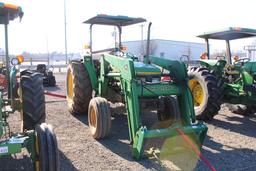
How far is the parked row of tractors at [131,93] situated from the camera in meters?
4.92

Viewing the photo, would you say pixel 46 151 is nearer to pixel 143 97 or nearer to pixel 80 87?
pixel 143 97

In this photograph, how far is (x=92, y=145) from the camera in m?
6.19

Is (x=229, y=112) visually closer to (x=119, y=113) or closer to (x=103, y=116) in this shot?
(x=119, y=113)

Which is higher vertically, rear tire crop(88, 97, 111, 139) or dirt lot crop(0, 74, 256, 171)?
rear tire crop(88, 97, 111, 139)

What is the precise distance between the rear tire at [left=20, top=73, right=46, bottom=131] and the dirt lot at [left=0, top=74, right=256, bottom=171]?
615 millimetres

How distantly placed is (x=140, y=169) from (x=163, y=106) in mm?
2030

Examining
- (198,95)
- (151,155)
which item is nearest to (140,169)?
(151,155)

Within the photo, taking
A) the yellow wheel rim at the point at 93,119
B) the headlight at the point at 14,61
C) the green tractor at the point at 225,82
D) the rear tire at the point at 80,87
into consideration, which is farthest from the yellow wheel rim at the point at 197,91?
the headlight at the point at 14,61

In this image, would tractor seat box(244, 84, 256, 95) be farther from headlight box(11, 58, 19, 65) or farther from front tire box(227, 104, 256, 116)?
headlight box(11, 58, 19, 65)

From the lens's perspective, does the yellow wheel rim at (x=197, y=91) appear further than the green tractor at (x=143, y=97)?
Yes

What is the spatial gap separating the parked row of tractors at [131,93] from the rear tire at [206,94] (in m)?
0.02

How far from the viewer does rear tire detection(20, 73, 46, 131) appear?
5520 mm

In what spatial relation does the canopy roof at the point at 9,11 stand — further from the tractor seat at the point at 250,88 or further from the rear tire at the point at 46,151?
the tractor seat at the point at 250,88

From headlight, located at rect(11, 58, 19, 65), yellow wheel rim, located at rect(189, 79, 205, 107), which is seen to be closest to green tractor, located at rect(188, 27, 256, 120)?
yellow wheel rim, located at rect(189, 79, 205, 107)
